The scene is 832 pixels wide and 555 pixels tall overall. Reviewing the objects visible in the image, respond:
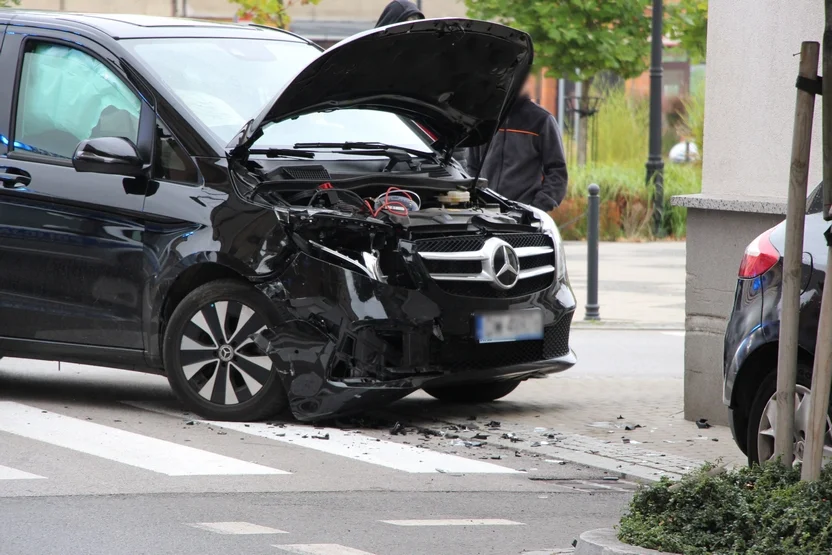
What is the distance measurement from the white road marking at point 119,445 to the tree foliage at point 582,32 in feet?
55.8

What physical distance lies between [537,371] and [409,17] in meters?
2.93

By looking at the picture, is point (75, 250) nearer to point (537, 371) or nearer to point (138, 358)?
point (138, 358)

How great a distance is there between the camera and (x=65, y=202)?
25.9ft

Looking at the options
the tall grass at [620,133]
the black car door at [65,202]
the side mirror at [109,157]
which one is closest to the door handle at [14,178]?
the black car door at [65,202]

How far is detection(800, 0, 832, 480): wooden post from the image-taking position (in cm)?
463

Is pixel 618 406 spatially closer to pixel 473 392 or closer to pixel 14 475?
pixel 473 392

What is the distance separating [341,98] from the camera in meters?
8.07

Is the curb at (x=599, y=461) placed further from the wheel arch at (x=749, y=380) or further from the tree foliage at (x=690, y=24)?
the tree foliage at (x=690, y=24)

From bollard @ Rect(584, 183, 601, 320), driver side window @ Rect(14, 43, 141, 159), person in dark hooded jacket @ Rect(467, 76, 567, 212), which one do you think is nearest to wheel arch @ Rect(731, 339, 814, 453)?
driver side window @ Rect(14, 43, 141, 159)

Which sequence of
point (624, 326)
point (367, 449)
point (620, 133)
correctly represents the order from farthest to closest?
point (620, 133) → point (624, 326) → point (367, 449)

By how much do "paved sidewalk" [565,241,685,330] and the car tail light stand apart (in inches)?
246

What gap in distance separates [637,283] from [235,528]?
35.1 feet

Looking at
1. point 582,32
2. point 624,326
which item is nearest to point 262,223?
point 624,326

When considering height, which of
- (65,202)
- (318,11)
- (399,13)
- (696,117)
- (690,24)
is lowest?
(65,202)
